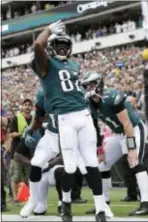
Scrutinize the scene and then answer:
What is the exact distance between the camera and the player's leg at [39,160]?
605 centimetres

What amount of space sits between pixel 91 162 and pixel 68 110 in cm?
48

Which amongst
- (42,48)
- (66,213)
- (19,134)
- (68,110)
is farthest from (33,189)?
(19,134)

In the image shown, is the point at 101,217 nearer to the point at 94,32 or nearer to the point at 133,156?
the point at 133,156

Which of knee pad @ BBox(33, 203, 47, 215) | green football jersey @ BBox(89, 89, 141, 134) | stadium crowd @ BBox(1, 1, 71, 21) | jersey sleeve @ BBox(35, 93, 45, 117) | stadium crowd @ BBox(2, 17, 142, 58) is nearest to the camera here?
green football jersey @ BBox(89, 89, 141, 134)

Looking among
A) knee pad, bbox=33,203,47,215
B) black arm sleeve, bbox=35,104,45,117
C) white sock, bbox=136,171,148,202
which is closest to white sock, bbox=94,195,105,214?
white sock, bbox=136,171,148,202

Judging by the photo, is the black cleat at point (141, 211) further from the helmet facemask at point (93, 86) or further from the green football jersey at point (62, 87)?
the green football jersey at point (62, 87)

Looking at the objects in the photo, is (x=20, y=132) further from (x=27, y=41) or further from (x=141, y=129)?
(x=27, y=41)

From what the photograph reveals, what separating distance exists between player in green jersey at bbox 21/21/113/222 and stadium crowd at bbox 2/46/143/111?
32.5 feet

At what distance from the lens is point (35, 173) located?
20.1 feet

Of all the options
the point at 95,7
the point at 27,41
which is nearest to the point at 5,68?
the point at 27,41

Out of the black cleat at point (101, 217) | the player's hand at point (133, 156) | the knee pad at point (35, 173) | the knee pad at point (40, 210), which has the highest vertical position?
the player's hand at point (133, 156)

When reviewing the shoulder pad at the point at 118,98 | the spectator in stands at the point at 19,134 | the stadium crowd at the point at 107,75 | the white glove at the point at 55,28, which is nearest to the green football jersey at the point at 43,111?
the shoulder pad at the point at 118,98

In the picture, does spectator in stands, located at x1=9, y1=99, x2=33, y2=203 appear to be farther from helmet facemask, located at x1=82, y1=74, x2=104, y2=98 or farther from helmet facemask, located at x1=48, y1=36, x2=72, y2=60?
helmet facemask, located at x1=48, y1=36, x2=72, y2=60

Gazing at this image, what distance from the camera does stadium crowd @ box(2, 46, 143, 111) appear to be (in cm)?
1802
